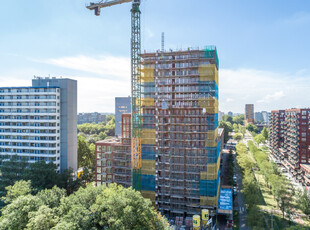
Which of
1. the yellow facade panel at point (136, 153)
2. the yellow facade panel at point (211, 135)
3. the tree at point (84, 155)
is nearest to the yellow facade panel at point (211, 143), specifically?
the yellow facade panel at point (211, 135)

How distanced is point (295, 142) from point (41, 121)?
81.8 m

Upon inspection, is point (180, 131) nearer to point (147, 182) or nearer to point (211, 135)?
point (211, 135)

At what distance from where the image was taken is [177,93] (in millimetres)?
47031

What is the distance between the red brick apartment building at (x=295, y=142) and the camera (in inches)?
2611

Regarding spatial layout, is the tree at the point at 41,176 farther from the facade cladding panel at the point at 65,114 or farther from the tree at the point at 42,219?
the tree at the point at 42,219

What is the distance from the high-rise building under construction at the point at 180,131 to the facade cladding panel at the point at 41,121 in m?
23.7

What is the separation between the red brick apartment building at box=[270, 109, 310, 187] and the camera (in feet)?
218

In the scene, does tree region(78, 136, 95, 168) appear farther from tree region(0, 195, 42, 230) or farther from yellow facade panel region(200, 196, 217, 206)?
yellow facade panel region(200, 196, 217, 206)

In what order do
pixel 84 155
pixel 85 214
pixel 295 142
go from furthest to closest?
pixel 295 142
pixel 84 155
pixel 85 214

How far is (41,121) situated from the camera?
56562 mm

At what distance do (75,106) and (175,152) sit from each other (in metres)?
32.6

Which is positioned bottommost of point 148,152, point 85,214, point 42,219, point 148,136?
point 42,219

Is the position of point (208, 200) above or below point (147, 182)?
below

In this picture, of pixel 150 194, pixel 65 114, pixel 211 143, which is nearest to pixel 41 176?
pixel 65 114
